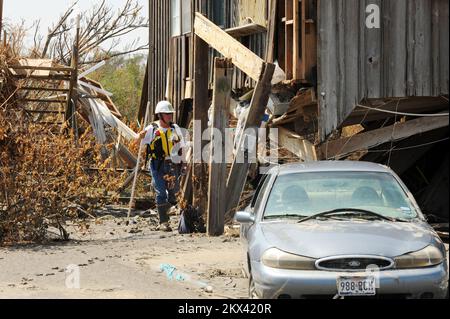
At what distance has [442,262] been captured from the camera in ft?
25.3

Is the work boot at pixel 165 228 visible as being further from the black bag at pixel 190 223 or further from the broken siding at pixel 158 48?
the broken siding at pixel 158 48

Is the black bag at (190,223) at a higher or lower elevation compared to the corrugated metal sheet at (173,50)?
lower

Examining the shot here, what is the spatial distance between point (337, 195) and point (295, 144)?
6.27 metres

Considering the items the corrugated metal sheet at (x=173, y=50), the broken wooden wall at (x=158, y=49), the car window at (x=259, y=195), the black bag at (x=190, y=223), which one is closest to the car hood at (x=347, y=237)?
the car window at (x=259, y=195)

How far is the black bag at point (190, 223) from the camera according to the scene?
14.5m

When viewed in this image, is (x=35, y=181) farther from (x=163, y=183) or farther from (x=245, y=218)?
(x=245, y=218)

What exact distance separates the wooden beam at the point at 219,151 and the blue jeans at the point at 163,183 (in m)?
1.67

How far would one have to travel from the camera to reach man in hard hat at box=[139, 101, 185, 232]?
51.3 ft

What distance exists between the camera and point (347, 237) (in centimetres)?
790

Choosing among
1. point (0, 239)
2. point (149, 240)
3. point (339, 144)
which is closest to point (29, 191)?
point (0, 239)

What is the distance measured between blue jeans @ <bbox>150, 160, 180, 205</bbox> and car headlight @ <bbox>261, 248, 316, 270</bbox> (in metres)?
7.80

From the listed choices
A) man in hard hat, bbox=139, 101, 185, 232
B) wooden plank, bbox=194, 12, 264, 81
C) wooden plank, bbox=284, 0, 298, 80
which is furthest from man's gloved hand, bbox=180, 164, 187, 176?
wooden plank, bbox=284, 0, 298, 80

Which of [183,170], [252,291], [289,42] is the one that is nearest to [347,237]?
[252,291]

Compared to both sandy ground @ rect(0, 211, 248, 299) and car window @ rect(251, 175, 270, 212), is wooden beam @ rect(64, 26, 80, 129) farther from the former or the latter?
car window @ rect(251, 175, 270, 212)
